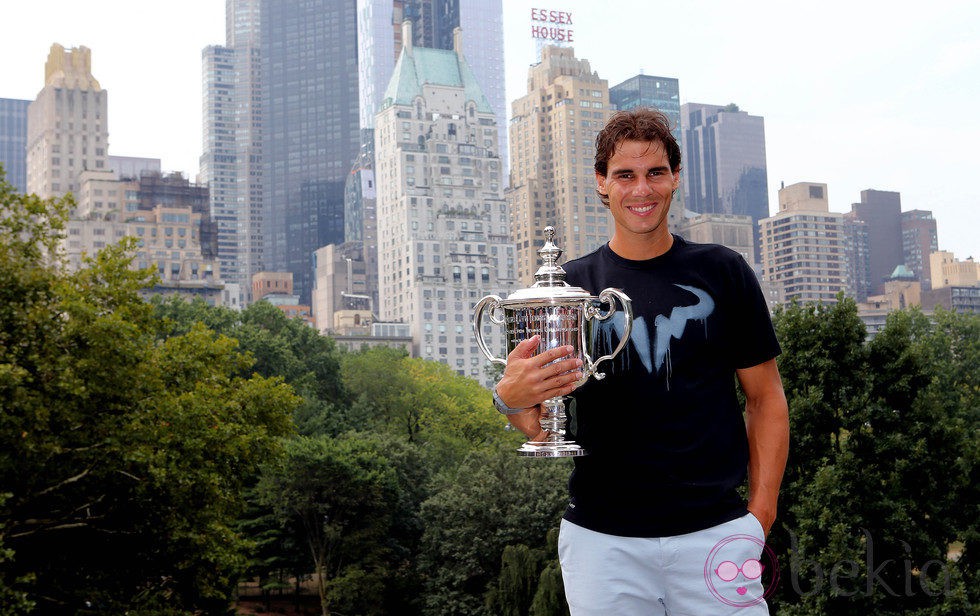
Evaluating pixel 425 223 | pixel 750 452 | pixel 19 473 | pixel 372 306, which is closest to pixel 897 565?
pixel 19 473

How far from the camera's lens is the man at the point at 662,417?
3.71m

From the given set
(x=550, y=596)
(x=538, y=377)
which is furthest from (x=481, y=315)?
(x=550, y=596)

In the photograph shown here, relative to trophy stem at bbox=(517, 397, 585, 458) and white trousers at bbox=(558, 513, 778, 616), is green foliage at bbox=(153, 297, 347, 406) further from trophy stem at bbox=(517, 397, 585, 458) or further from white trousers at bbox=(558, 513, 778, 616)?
white trousers at bbox=(558, 513, 778, 616)

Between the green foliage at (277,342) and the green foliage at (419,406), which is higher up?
the green foliage at (277,342)

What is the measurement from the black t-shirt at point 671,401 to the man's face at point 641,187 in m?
0.15

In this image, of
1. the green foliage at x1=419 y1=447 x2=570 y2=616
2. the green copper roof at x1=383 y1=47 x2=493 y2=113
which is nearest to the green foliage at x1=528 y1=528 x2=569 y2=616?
the green foliage at x1=419 y1=447 x2=570 y2=616

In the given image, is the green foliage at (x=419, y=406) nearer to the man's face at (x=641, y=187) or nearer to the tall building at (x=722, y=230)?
the man's face at (x=641, y=187)

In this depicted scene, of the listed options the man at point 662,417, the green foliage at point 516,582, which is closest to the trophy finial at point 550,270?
the man at point 662,417

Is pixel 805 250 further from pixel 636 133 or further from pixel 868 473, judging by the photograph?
pixel 636 133

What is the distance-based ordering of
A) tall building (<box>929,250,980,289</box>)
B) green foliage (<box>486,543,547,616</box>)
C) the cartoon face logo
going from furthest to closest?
1. tall building (<box>929,250,980,289</box>)
2. green foliage (<box>486,543,547,616</box>)
3. the cartoon face logo

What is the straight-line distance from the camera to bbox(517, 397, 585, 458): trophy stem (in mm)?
3785

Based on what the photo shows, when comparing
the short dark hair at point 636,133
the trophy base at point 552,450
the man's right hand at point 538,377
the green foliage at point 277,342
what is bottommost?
the trophy base at point 552,450

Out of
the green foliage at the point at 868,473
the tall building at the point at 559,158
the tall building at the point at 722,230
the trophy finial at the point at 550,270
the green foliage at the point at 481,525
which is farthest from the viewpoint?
the tall building at the point at 722,230

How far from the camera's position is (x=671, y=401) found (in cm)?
377
